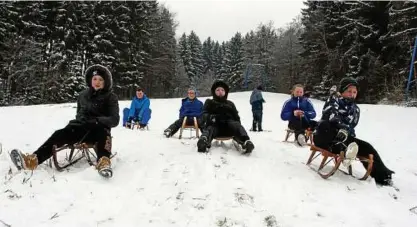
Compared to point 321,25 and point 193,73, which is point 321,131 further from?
point 193,73

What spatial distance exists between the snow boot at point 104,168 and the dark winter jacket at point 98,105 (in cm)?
70

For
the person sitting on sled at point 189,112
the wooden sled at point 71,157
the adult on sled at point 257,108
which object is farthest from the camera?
the adult on sled at point 257,108

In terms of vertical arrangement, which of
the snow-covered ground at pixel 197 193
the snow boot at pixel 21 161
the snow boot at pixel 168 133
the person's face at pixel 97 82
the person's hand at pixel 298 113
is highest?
the person's face at pixel 97 82

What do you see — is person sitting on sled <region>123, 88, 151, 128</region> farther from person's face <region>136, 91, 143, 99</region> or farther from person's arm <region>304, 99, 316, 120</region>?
person's arm <region>304, 99, 316, 120</region>

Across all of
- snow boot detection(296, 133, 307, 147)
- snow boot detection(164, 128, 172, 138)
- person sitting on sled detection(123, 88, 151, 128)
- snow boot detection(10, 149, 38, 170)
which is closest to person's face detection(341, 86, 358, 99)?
snow boot detection(296, 133, 307, 147)

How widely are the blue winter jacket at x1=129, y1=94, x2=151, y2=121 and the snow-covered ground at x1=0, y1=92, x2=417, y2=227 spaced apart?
13.9 ft

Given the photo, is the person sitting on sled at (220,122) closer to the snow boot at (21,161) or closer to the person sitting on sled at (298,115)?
the person sitting on sled at (298,115)

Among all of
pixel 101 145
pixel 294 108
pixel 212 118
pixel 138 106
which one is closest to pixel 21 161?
pixel 101 145

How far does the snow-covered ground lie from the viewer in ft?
12.7

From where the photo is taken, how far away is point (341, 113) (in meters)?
5.66

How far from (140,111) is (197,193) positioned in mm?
6671

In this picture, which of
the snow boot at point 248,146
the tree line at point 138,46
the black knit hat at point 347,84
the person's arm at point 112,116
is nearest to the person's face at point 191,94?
the snow boot at point 248,146

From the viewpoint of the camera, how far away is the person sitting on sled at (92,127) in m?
4.80

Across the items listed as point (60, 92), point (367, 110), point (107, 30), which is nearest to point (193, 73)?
point (107, 30)
